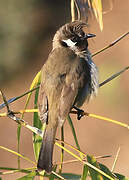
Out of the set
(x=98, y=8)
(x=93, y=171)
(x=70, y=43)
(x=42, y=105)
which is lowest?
(x=93, y=171)

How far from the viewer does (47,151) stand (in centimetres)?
253

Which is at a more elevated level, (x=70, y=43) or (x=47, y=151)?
(x=70, y=43)

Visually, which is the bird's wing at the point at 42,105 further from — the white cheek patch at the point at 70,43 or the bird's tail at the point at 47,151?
the white cheek patch at the point at 70,43

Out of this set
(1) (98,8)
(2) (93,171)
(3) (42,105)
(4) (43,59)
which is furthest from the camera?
(4) (43,59)

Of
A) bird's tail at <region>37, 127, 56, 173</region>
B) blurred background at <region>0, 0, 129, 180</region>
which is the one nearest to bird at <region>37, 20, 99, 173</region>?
bird's tail at <region>37, 127, 56, 173</region>

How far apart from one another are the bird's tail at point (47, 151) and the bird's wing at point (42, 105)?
0.09m

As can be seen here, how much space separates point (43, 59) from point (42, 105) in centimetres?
825

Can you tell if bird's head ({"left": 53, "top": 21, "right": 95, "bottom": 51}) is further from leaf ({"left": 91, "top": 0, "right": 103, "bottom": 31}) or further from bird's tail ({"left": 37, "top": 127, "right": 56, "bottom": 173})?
bird's tail ({"left": 37, "top": 127, "right": 56, "bottom": 173})

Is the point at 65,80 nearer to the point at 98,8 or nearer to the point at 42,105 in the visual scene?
the point at 42,105

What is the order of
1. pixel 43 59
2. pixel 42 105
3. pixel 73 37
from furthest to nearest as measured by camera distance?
pixel 43 59 < pixel 73 37 < pixel 42 105

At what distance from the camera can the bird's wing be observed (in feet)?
8.86

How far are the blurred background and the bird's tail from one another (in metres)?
5.34

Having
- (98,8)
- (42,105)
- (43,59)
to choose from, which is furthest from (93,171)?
(43,59)

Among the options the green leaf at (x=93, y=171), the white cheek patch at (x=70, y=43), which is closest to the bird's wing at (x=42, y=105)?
the white cheek patch at (x=70, y=43)
